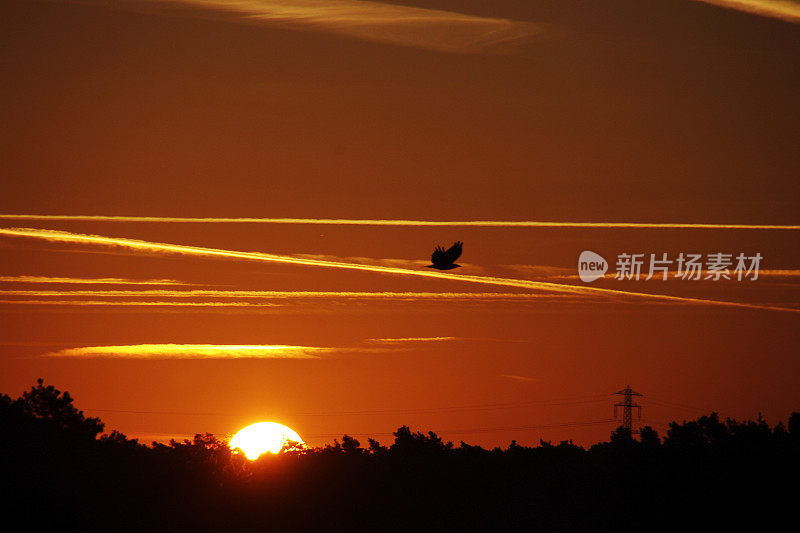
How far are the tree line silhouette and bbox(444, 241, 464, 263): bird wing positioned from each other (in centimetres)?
1824

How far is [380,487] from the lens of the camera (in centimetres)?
6091

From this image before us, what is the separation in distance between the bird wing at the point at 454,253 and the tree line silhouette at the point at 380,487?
18241 millimetres

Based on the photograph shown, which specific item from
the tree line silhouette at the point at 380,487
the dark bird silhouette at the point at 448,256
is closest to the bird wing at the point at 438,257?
the dark bird silhouette at the point at 448,256

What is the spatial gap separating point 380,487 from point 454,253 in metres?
22.6

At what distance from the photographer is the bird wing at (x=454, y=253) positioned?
4056cm

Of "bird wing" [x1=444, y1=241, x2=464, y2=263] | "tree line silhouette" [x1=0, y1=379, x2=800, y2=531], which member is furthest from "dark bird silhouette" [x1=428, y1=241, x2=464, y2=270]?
"tree line silhouette" [x1=0, y1=379, x2=800, y2=531]

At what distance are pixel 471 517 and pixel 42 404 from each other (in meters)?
54.5

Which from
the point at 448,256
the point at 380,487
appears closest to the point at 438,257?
the point at 448,256

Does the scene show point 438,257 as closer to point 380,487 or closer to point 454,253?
point 454,253

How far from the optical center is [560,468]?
64.2 m

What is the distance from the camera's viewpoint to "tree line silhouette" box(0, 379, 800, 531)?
177ft

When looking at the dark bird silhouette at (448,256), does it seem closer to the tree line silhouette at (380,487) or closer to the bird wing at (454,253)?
the bird wing at (454,253)

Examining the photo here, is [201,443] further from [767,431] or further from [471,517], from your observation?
[767,431]

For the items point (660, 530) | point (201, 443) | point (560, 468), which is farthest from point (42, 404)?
point (660, 530)
